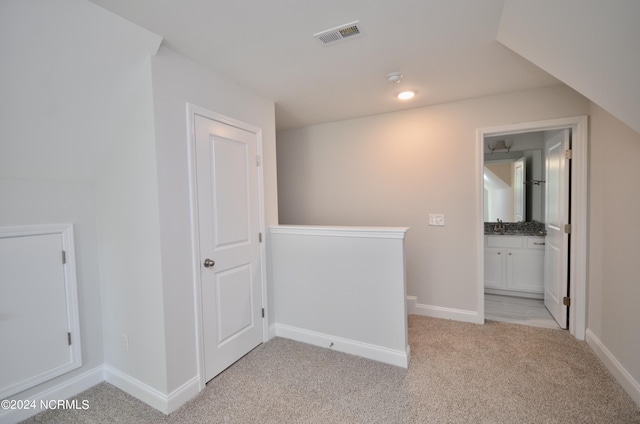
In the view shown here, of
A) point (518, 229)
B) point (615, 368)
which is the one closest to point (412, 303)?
point (615, 368)

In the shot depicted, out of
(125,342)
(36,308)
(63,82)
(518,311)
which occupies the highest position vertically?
(63,82)

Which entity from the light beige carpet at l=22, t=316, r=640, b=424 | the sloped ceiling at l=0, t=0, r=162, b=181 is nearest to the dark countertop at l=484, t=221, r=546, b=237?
the light beige carpet at l=22, t=316, r=640, b=424

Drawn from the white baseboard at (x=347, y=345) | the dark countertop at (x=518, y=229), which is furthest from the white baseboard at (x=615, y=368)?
the dark countertop at (x=518, y=229)

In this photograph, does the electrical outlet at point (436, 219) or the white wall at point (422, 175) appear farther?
the electrical outlet at point (436, 219)

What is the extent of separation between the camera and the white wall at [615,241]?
188 centimetres

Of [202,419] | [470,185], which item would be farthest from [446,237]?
[202,419]

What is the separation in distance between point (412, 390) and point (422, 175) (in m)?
2.12

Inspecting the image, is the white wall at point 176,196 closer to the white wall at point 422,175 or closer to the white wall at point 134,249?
the white wall at point 134,249

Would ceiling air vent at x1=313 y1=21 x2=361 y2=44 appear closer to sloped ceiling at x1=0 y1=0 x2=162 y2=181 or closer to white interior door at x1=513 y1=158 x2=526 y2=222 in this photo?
sloped ceiling at x1=0 y1=0 x2=162 y2=181

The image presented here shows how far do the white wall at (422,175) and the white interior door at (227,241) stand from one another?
4.31 feet

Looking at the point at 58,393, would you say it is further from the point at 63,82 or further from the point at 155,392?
the point at 63,82

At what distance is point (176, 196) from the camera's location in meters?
1.90

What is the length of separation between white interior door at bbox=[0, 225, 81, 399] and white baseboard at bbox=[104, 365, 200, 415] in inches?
Result: 12.9

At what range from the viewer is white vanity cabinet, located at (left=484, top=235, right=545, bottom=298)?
3.73 metres
